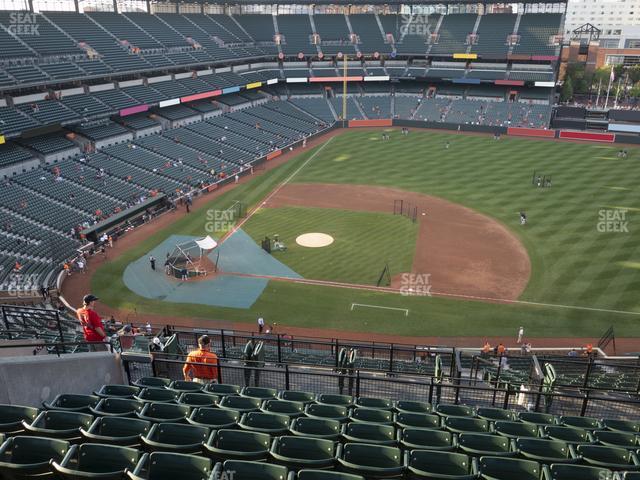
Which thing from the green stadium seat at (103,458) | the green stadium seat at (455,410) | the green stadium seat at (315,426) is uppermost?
the green stadium seat at (103,458)

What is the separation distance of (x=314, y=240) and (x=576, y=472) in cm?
3150

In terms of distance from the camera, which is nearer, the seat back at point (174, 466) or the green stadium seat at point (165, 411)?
the seat back at point (174, 466)

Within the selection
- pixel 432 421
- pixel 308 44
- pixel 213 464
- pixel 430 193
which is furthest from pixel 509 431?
pixel 308 44

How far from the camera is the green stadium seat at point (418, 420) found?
10484mm

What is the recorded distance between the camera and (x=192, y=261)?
35719mm

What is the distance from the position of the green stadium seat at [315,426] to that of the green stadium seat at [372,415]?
818mm

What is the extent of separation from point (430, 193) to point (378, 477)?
4238 centimetres

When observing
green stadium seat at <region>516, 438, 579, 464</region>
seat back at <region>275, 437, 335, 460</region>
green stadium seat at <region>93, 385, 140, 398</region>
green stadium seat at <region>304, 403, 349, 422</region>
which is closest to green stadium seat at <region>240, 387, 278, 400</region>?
green stadium seat at <region>304, 403, 349, 422</region>

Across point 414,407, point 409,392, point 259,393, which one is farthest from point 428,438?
point 409,392

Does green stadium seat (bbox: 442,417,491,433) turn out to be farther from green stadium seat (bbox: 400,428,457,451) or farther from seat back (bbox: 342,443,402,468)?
seat back (bbox: 342,443,402,468)

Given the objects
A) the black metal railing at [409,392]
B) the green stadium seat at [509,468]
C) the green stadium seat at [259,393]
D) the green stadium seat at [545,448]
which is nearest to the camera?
the green stadium seat at [509,468]

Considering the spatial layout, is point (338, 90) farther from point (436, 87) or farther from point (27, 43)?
point (27, 43)

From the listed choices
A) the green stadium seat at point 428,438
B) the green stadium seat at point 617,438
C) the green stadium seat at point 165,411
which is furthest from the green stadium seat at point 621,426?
the green stadium seat at point 165,411

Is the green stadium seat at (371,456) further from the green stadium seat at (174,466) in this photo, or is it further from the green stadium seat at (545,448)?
the green stadium seat at (545,448)
